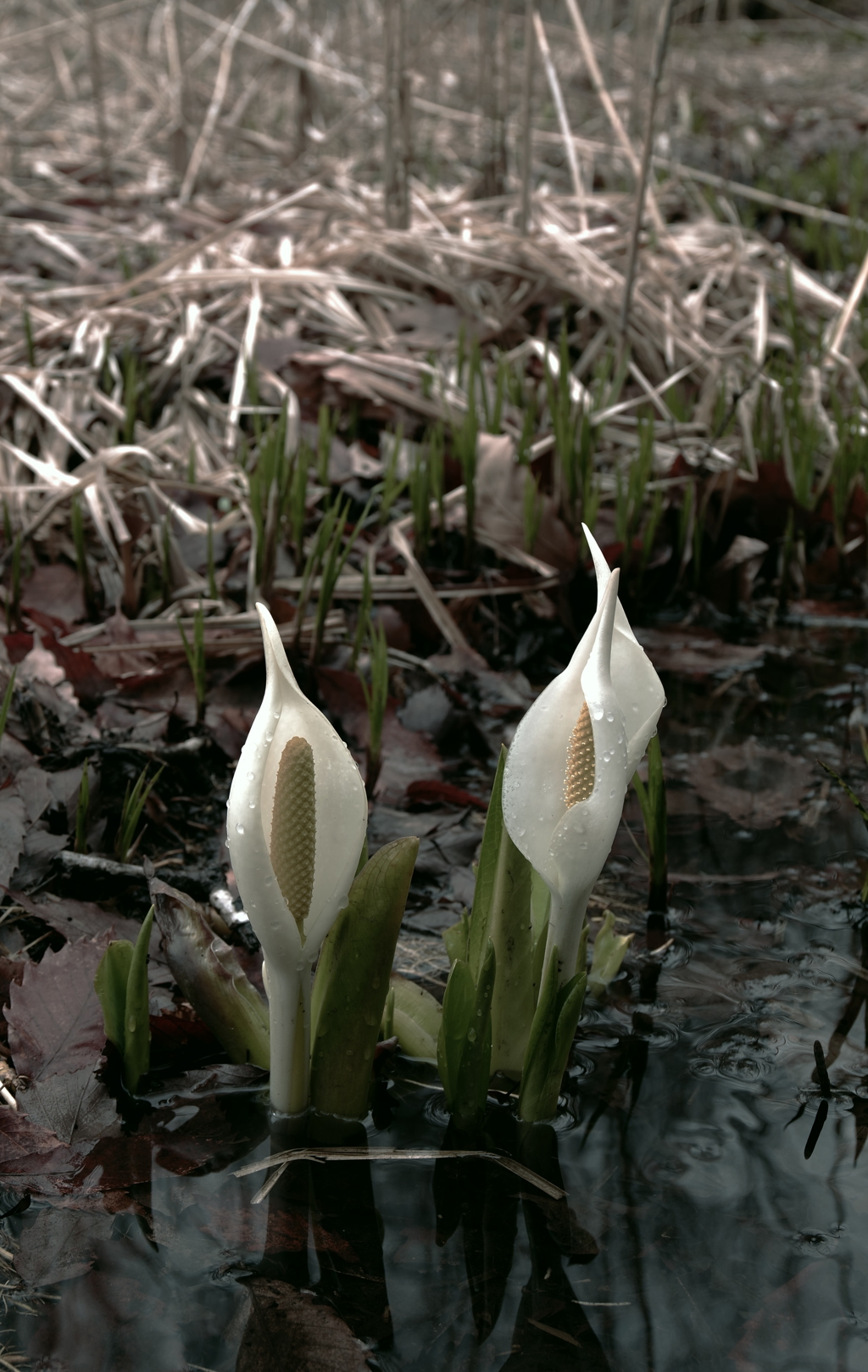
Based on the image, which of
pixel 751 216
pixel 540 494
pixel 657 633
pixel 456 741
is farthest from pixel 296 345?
pixel 751 216

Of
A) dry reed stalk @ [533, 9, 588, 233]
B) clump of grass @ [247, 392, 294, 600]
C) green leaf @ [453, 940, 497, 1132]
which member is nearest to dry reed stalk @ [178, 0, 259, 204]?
dry reed stalk @ [533, 9, 588, 233]

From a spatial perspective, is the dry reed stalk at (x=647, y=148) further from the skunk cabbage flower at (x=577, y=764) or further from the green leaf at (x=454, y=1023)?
the green leaf at (x=454, y=1023)

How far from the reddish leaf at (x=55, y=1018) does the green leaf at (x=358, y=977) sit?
0.24m

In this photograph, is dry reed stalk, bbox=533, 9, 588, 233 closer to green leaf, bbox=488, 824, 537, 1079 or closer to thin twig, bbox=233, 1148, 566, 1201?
green leaf, bbox=488, 824, 537, 1079

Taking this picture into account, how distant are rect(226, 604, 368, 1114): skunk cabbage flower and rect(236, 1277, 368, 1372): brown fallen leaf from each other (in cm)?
28

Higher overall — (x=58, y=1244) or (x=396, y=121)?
(x=396, y=121)

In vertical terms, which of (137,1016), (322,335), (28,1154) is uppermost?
(322,335)

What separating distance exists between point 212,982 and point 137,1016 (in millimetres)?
79

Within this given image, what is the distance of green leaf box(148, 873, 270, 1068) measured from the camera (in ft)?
3.68

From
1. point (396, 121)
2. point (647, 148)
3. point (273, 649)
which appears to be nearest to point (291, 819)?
point (273, 649)

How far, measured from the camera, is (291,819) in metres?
0.89

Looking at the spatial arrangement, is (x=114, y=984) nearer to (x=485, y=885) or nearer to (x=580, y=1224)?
(x=485, y=885)

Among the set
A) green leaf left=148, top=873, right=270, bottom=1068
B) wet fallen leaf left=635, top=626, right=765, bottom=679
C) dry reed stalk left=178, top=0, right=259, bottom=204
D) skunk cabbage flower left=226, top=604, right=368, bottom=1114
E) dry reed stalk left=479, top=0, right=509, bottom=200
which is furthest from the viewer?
dry reed stalk left=178, top=0, right=259, bottom=204

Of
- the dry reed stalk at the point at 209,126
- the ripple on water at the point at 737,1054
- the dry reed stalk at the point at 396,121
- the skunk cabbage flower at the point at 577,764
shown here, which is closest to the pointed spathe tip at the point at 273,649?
the skunk cabbage flower at the point at 577,764
